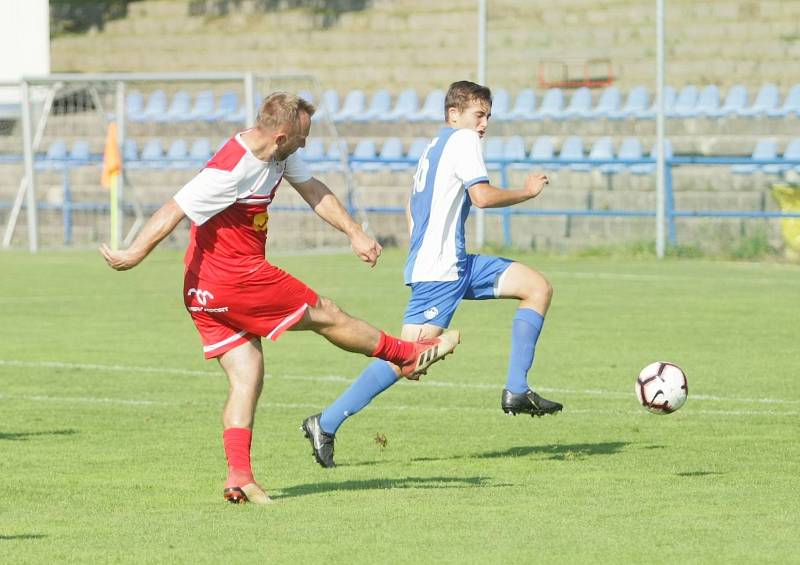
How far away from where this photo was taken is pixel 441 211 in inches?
352

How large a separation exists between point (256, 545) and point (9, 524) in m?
1.16

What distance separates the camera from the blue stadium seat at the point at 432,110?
3008 centimetres

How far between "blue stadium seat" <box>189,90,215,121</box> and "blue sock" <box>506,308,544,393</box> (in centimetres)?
2330

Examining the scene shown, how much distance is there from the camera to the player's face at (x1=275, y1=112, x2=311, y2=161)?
7090 millimetres

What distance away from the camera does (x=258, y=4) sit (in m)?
37.8

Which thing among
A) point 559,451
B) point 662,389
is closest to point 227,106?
point 559,451

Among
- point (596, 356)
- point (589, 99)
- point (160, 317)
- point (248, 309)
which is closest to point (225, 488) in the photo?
point (248, 309)

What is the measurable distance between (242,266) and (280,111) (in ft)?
2.26

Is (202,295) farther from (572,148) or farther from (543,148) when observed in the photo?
(543,148)

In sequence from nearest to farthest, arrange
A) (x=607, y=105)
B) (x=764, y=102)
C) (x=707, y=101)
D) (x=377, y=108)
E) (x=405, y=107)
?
(x=764, y=102), (x=707, y=101), (x=607, y=105), (x=405, y=107), (x=377, y=108)

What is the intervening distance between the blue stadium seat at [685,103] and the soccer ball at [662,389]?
19082mm

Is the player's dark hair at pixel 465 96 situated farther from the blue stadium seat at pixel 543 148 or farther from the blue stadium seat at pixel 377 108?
the blue stadium seat at pixel 377 108

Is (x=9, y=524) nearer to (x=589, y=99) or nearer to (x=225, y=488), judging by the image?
(x=225, y=488)

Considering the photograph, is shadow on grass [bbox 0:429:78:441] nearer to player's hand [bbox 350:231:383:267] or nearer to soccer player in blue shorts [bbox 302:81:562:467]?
soccer player in blue shorts [bbox 302:81:562:467]
